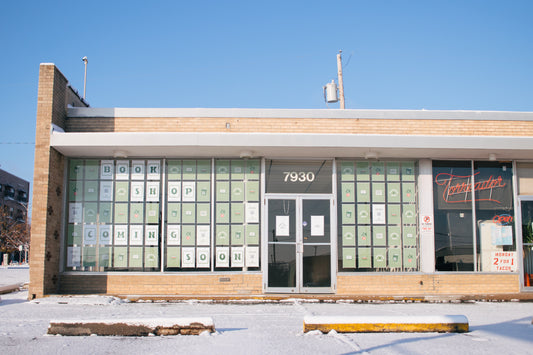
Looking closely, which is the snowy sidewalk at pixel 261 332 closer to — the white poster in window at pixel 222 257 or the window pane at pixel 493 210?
the white poster in window at pixel 222 257

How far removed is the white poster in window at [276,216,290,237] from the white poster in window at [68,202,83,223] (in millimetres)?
4616

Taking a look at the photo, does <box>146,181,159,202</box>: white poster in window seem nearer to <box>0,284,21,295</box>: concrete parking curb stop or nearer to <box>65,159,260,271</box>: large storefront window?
<box>65,159,260,271</box>: large storefront window

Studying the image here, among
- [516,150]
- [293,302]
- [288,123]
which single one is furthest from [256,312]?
[516,150]

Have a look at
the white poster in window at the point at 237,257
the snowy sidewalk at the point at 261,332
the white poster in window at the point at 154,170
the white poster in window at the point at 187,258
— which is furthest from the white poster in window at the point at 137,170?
the snowy sidewalk at the point at 261,332

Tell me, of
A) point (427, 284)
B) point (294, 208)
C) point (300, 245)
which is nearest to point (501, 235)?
point (427, 284)

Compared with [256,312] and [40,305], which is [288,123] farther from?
[40,305]

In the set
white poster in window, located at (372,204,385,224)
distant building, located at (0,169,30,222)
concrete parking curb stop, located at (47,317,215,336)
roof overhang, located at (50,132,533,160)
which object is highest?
distant building, located at (0,169,30,222)

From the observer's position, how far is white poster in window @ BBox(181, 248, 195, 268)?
1213 cm

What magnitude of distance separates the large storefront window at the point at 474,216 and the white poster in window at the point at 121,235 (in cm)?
727

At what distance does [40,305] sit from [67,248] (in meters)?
1.86

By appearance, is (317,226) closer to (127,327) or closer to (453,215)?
(453,215)

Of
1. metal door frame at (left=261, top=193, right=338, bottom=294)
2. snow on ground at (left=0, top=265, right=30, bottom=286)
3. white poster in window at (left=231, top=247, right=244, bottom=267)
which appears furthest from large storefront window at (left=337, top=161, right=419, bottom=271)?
snow on ground at (left=0, top=265, right=30, bottom=286)

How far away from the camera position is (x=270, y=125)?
1238 centimetres

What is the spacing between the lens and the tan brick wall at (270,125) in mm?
12328
